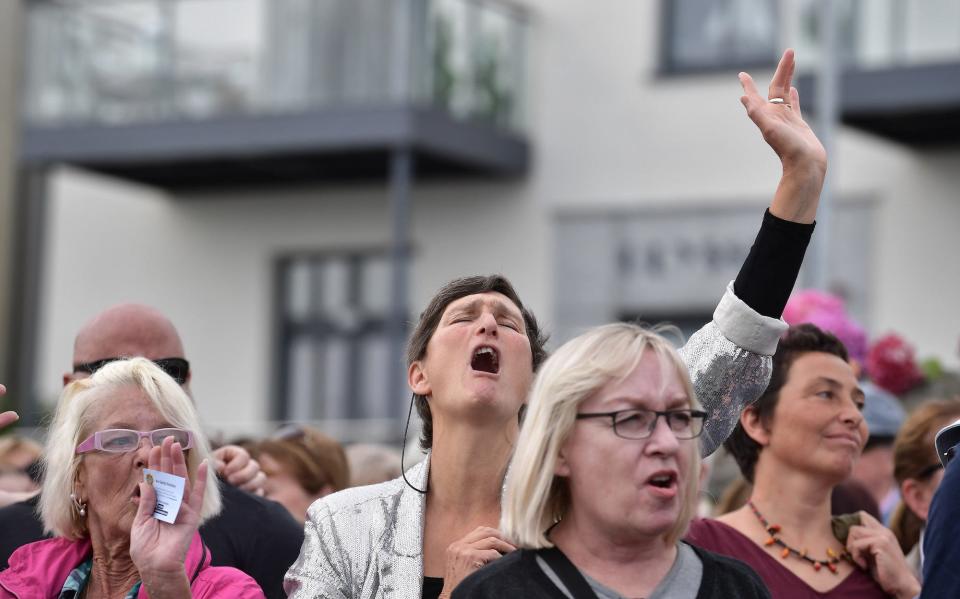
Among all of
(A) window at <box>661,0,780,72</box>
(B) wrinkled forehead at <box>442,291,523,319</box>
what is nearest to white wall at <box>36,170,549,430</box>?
(A) window at <box>661,0,780,72</box>

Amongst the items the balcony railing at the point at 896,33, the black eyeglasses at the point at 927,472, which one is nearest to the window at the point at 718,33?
the balcony railing at the point at 896,33

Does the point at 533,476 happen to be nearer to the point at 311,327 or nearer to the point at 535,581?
the point at 535,581

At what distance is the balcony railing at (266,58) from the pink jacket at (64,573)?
43.8 ft

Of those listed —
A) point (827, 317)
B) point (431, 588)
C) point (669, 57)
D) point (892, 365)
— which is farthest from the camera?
point (669, 57)

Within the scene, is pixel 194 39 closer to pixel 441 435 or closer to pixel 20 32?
pixel 20 32

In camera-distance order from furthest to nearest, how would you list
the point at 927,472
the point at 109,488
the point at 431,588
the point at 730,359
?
the point at 927,472
the point at 109,488
the point at 431,588
the point at 730,359

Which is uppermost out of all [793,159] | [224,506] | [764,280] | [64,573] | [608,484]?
[793,159]

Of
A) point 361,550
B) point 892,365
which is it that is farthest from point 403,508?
point 892,365

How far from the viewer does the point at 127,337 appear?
538cm

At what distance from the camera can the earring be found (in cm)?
446

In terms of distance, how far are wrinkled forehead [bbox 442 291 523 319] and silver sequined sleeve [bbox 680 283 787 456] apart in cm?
54

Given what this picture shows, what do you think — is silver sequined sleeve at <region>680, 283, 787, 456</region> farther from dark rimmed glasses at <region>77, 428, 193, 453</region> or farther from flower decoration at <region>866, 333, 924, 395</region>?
flower decoration at <region>866, 333, 924, 395</region>

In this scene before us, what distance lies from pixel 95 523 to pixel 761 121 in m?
1.93

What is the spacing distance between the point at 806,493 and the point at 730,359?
954 mm
